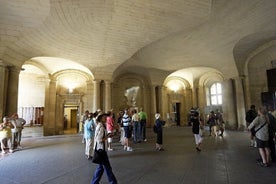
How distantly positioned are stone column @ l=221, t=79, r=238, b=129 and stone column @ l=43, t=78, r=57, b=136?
13.9 m

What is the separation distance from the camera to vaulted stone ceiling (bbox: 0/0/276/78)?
22.0 feet

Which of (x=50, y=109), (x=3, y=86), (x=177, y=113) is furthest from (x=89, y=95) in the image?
(x=177, y=113)

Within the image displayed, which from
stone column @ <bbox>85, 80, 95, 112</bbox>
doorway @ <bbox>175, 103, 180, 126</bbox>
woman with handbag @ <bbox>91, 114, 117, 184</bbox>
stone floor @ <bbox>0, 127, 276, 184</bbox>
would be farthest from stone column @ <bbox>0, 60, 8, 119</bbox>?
doorway @ <bbox>175, 103, 180, 126</bbox>

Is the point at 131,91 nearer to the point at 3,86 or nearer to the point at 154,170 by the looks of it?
the point at 3,86

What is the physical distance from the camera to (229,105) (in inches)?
560

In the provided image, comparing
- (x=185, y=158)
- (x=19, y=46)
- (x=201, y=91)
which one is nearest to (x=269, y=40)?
(x=201, y=91)

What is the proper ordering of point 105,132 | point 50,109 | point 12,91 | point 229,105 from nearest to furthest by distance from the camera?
point 105,132, point 12,91, point 229,105, point 50,109

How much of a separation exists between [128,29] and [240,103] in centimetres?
1030

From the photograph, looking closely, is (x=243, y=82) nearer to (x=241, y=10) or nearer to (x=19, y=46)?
(x=241, y=10)

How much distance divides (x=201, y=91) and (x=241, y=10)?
12890mm

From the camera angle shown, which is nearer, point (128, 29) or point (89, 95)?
point (128, 29)

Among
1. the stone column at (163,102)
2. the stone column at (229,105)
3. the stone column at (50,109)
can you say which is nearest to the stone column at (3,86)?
the stone column at (50,109)

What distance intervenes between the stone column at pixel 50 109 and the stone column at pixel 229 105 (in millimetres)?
13939

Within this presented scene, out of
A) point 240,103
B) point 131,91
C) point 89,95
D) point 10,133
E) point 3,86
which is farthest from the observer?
point 131,91
